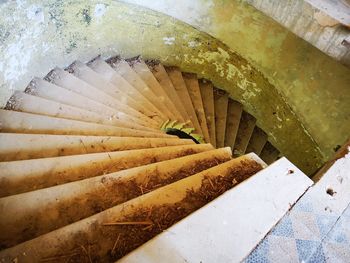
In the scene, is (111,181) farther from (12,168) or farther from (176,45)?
(176,45)

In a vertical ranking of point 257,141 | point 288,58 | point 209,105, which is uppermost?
point 288,58

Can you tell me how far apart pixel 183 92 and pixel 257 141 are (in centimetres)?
167

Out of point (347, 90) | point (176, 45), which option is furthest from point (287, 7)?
point (176, 45)

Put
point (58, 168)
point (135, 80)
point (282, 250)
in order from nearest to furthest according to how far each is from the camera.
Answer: point (282, 250) → point (58, 168) → point (135, 80)

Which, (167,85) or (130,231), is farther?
(167,85)

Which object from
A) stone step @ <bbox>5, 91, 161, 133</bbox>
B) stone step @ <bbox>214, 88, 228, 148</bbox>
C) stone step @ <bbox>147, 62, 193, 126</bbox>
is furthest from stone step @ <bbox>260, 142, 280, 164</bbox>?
stone step @ <bbox>5, 91, 161, 133</bbox>

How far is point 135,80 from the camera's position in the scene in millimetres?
4383

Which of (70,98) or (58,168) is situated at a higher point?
(70,98)

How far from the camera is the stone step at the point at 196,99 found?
461cm

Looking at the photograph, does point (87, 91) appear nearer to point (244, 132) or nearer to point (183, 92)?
point (183, 92)

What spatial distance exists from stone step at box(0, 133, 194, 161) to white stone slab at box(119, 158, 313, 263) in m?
1.40

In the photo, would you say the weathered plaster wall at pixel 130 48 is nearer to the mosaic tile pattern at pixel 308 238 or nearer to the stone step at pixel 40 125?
the stone step at pixel 40 125

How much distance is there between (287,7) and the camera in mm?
3469

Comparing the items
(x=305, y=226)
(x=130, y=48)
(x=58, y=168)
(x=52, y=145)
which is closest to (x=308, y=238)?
(x=305, y=226)
